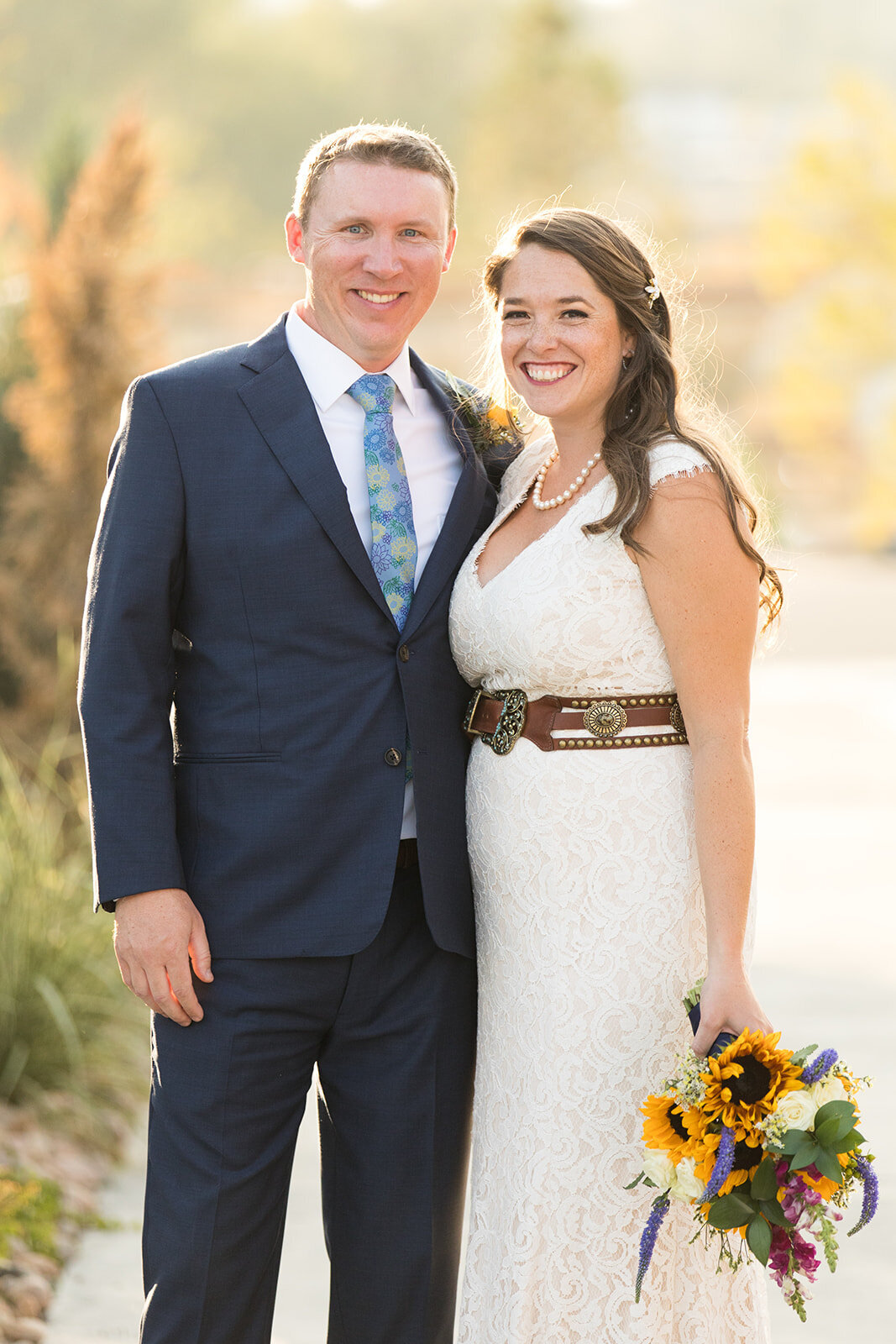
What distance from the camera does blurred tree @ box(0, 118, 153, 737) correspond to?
5562 mm

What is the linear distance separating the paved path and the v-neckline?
721 millimetres

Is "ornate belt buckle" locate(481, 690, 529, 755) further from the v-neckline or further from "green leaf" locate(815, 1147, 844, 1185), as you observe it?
"green leaf" locate(815, 1147, 844, 1185)

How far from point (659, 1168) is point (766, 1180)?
0.55ft

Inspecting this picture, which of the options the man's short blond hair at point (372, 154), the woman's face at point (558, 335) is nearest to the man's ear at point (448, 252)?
the man's short blond hair at point (372, 154)

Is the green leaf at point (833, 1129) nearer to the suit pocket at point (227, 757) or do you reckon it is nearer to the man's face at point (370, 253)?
the suit pocket at point (227, 757)

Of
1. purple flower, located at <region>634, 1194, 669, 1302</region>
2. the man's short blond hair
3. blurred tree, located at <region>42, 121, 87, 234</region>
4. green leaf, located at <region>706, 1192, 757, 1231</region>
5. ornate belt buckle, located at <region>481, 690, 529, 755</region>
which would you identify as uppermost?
blurred tree, located at <region>42, 121, 87, 234</region>

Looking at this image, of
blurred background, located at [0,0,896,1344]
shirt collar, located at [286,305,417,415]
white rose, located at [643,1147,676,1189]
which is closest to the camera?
white rose, located at [643,1147,676,1189]

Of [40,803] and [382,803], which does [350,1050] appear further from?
[40,803]

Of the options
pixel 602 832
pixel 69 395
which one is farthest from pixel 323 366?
pixel 69 395

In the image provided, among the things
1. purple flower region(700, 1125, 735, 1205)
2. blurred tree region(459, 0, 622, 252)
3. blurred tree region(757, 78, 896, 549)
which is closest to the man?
purple flower region(700, 1125, 735, 1205)

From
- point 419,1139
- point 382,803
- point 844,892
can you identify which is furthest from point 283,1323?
point 844,892

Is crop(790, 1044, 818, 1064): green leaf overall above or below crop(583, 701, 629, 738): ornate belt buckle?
below

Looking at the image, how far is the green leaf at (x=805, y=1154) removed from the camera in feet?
6.81

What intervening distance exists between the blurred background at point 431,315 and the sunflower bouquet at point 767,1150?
38.3 inches
